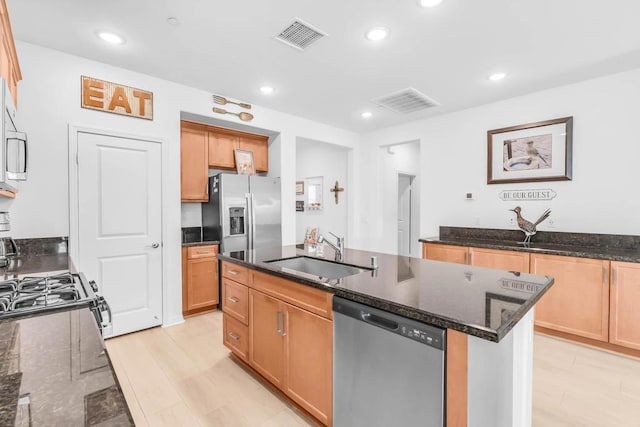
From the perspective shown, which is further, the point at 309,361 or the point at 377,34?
the point at 377,34

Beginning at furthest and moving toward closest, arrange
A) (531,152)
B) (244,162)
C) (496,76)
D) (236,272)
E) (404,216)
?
(404,216), (244,162), (531,152), (496,76), (236,272)

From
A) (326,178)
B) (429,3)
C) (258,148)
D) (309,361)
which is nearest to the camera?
(309,361)

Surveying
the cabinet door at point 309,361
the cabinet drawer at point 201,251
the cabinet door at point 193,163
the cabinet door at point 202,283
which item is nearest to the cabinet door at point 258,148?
the cabinet door at point 193,163

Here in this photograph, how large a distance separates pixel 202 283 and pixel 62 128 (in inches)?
81.4

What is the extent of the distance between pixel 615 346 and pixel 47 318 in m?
4.07

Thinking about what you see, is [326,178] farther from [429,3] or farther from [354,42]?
[429,3]

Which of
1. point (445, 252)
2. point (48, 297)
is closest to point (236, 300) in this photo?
point (48, 297)

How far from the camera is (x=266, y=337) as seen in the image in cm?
208

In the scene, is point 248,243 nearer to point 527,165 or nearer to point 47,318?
point 47,318

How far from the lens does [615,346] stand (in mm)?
2727

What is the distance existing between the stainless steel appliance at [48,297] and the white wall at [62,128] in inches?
52.9

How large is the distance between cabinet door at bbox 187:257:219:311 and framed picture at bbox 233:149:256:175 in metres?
1.30

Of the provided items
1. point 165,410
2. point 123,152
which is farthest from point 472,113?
point 165,410

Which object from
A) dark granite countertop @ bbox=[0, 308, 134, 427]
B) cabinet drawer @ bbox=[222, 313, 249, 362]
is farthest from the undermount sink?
dark granite countertop @ bbox=[0, 308, 134, 427]
